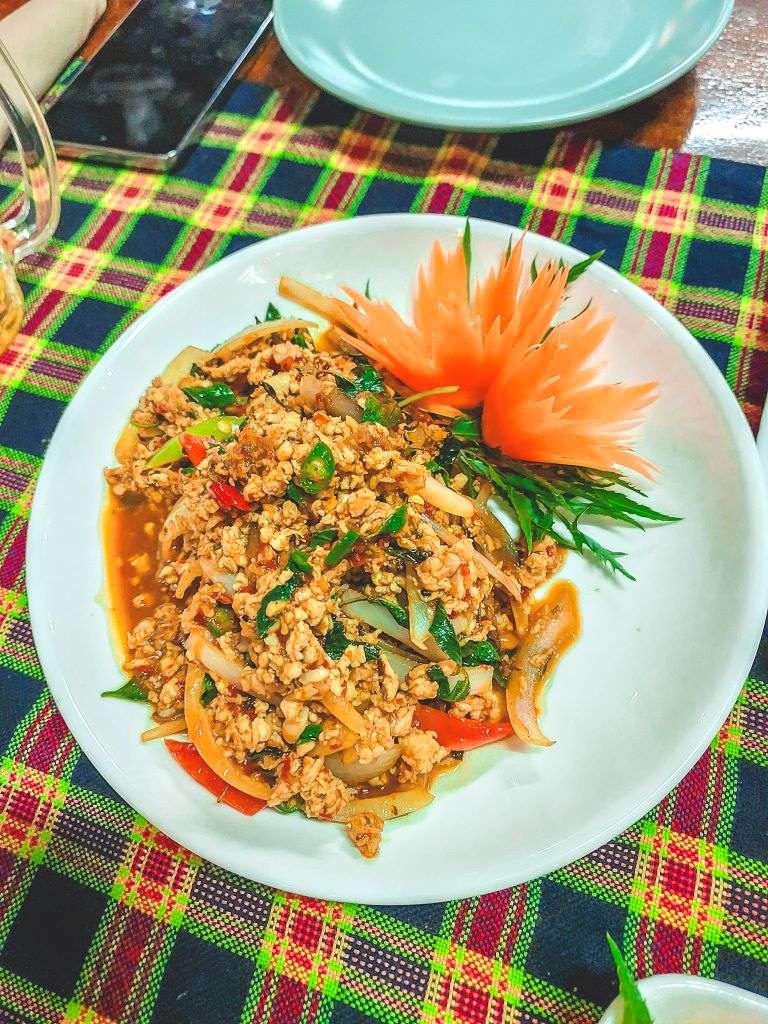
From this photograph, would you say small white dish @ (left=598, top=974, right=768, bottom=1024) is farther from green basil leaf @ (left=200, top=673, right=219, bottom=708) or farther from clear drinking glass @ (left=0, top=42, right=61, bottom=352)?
clear drinking glass @ (left=0, top=42, right=61, bottom=352)

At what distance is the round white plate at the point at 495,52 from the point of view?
97.5 inches

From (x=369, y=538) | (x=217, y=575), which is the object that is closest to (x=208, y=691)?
(x=217, y=575)

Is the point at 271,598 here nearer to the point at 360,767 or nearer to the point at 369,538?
the point at 369,538

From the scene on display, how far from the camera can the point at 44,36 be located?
2.88 m

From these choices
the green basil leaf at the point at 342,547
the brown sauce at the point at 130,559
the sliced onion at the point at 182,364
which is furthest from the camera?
the sliced onion at the point at 182,364

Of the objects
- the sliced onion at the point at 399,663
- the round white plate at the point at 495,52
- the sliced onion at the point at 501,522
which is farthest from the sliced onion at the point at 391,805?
the round white plate at the point at 495,52

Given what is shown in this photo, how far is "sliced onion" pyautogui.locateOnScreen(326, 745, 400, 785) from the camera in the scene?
1.58 metres

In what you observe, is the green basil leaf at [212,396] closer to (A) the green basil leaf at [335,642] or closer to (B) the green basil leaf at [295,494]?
(B) the green basil leaf at [295,494]

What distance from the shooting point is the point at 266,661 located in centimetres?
154

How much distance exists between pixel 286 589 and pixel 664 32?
2.29 meters

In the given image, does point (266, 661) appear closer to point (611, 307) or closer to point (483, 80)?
point (611, 307)

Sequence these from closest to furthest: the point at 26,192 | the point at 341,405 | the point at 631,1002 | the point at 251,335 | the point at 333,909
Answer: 1. the point at 631,1002
2. the point at 333,909
3. the point at 341,405
4. the point at 251,335
5. the point at 26,192

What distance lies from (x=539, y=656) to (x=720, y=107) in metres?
2.16

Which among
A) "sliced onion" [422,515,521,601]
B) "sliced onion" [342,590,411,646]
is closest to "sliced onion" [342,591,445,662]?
"sliced onion" [342,590,411,646]
